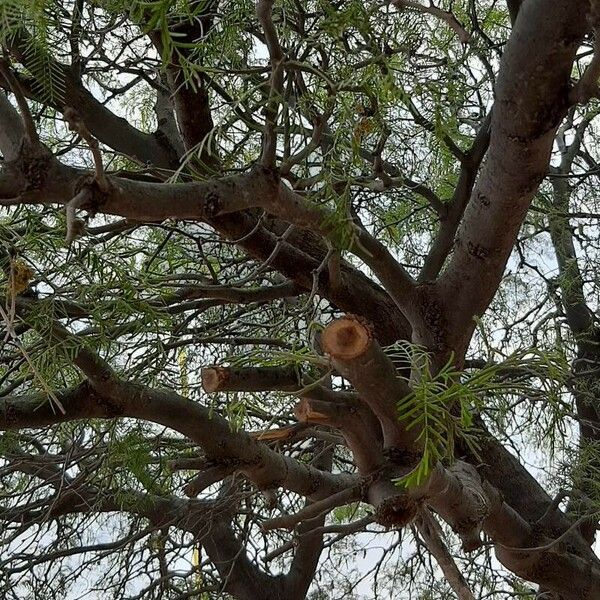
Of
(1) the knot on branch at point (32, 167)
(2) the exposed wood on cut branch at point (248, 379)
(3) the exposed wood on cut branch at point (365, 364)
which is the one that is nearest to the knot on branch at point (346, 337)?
(3) the exposed wood on cut branch at point (365, 364)

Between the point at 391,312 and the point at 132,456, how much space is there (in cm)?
42

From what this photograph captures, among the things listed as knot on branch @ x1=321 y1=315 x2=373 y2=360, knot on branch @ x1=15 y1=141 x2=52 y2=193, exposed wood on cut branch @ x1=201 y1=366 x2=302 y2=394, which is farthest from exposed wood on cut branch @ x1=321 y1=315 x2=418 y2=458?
knot on branch @ x1=15 y1=141 x2=52 y2=193

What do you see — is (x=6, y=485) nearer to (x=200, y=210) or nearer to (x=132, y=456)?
(x=132, y=456)

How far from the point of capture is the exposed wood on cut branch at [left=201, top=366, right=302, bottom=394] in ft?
2.63

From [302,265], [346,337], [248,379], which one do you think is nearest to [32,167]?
[346,337]

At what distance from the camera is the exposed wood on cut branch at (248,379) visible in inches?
31.6

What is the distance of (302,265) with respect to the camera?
120cm

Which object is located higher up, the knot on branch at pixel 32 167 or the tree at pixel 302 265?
the tree at pixel 302 265

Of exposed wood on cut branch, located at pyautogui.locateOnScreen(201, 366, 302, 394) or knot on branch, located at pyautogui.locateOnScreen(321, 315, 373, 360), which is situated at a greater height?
exposed wood on cut branch, located at pyautogui.locateOnScreen(201, 366, 302, 394)

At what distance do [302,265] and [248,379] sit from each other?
1.02ft

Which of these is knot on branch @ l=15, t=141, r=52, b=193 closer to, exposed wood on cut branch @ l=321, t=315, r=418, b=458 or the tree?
the tree

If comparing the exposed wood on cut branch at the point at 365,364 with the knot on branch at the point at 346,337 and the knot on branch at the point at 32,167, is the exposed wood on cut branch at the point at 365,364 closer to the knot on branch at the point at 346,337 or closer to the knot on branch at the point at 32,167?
the knot on branch at the point at 346,337

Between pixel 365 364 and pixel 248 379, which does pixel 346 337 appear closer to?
pixel 365 364

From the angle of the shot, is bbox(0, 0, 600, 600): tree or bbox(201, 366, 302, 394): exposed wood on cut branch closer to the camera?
bbox(0, 0, 600, 600): tree
